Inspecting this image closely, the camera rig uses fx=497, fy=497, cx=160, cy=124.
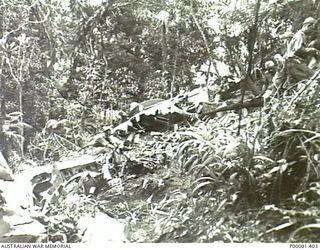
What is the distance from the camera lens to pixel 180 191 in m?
1.04

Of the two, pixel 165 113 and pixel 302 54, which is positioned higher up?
pixel 302 54

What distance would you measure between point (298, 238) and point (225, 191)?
172 mm

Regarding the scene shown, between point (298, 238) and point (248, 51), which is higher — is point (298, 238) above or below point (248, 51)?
below

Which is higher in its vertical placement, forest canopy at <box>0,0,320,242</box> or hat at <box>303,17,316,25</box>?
hat at <box>303,17,316,25</box>

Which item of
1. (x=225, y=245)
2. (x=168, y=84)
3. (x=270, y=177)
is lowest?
(x=225, y=245)

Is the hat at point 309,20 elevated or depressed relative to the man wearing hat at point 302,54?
elevated

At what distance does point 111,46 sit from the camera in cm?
106

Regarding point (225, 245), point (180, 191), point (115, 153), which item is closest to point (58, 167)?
point (115, 153)

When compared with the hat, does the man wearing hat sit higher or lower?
lower

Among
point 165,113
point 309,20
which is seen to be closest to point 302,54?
point 309,20

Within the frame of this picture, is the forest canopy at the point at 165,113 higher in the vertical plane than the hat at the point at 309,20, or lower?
lower

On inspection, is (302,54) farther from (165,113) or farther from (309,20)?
(165,113)

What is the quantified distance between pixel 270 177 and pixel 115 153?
0.33 m

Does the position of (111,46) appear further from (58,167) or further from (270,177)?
(270,177)
